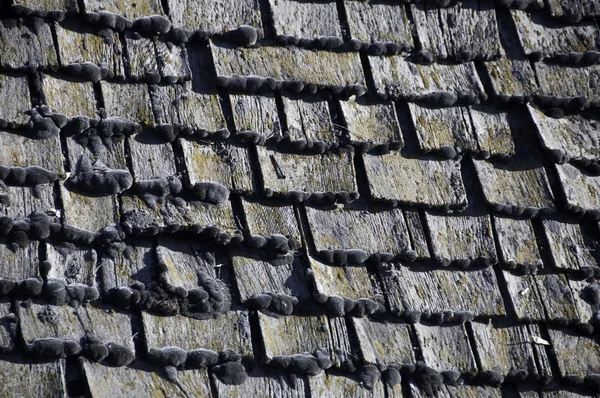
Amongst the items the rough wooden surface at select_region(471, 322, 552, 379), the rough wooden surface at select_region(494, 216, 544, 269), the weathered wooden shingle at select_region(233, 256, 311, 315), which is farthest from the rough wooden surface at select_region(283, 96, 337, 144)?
the rough wooden surface at select_region(471, 322, 552, 379)

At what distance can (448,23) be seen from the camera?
2.71m

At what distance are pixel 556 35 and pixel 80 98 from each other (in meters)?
1.71

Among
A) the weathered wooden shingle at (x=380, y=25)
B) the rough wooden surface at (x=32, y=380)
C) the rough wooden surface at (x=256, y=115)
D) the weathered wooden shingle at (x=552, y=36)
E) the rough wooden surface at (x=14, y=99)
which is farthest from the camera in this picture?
the weathered wooden shingle at (x=552, y=36)

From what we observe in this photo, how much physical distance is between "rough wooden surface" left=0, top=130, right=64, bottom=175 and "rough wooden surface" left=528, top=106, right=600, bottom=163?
62.1 inches

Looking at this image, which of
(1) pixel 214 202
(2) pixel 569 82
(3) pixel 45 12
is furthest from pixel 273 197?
(2) pixel 569 82

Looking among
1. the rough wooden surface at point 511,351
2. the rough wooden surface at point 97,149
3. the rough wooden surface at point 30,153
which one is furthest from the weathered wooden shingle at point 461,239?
the rough wooden surface at point 30,153

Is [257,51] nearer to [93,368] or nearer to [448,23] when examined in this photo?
[448,23]

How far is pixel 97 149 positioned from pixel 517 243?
1.34m

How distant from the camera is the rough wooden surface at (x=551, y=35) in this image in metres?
2.79

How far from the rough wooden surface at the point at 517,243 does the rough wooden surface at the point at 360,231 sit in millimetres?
337

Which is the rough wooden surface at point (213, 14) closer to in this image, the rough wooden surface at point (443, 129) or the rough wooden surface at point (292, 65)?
the rough wooden surface at point (292, 65)

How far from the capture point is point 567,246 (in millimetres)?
2561

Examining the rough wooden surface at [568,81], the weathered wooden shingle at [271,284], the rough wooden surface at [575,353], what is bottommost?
the rough wooden surface at [575,353]

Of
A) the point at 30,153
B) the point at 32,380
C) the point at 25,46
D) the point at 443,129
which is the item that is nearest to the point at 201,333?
the point at 32,380
